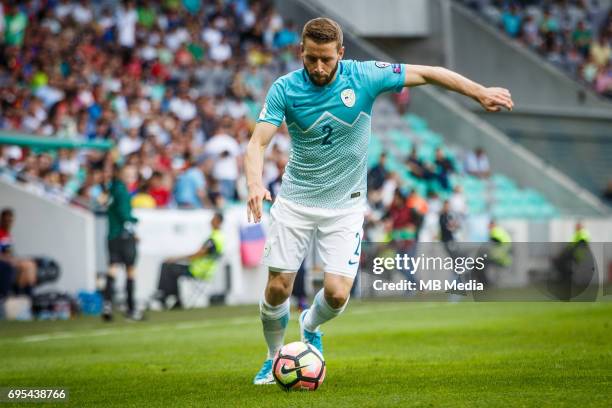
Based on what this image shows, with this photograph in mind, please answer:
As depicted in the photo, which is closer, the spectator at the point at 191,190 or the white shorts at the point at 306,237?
the white shorts at the point at 306,237

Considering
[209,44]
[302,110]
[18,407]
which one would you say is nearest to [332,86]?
[302,110]

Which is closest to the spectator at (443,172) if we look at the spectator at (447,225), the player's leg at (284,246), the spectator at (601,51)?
the spectator at (447,225)

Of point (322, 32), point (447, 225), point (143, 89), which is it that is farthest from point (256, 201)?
point (143, 89)

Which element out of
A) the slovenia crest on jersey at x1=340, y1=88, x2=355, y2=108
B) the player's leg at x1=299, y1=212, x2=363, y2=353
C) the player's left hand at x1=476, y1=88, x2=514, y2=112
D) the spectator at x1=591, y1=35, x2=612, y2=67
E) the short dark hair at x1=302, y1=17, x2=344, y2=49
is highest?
the spectator at x1=591, y1=35, x2=612, y2=67

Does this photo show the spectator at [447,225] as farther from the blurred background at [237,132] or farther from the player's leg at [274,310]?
the player's leg at [274,310]

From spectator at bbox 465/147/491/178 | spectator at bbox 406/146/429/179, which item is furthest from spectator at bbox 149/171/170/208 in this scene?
spectator at bbox 465/147/491/178

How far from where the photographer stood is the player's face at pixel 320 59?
8320 millimetres

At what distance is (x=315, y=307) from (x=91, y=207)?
12.9m

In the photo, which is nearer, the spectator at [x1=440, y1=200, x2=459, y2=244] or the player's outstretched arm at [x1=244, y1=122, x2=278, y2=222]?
the player's outstretched arm at [x1=244, y1=122, x2=278, y2=222]

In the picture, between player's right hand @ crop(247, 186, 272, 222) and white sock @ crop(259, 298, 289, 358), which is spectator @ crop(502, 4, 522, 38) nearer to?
white sock @ crop(259, 298, 289, 358)

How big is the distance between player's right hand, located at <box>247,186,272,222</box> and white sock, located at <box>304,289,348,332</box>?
4.12ft

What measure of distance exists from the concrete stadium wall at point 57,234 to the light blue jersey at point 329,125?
1229 centimetres

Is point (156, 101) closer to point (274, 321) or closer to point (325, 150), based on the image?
point (274, 321)

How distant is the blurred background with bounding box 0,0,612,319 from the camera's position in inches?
832
